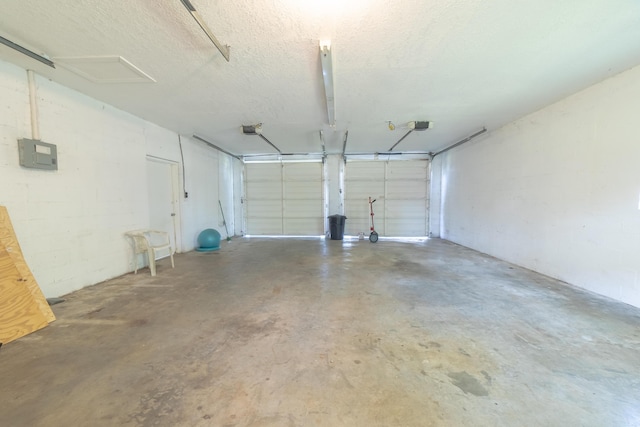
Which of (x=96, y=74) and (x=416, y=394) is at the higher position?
(x=96, y=74)

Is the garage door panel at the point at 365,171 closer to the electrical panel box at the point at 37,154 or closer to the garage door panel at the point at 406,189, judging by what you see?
the garage door panel at the point at 406,189

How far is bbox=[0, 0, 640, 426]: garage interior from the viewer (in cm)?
166

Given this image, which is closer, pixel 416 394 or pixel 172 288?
pixel 416 394

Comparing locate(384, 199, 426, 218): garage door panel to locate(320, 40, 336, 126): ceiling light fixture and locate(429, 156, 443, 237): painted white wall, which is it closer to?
locate(429, 156, 443, 237): painted white wall

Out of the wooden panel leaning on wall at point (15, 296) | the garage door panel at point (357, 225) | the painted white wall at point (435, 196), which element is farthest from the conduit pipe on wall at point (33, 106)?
the painted white wall at point (435, 196)

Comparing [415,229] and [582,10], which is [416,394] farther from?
[415,229]

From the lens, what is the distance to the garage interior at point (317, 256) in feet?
5.44

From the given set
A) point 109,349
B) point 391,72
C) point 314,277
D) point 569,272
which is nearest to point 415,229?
point 569,272

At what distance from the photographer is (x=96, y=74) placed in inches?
116

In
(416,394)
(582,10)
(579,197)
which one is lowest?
(416,394)

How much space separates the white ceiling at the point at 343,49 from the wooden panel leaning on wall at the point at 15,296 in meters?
1.94

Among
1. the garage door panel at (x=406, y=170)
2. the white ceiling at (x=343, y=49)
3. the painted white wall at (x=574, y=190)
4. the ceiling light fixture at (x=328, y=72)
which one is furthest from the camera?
the garage door panel at (x=406, y=170)

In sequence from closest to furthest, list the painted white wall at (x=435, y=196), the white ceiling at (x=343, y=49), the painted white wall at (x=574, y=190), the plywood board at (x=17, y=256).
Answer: the white ceiling at (x=343, y=49)
the plywood board at (x=17, y=256)
the painted white wall at (x=574, y=190)
the painted white wall at (x=435, y=196)

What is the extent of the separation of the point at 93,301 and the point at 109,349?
56.6 inches
